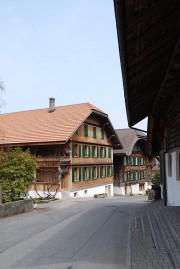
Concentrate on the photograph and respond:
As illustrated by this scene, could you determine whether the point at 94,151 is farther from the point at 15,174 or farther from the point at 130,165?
the point at 15,174

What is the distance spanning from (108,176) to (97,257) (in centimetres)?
3272

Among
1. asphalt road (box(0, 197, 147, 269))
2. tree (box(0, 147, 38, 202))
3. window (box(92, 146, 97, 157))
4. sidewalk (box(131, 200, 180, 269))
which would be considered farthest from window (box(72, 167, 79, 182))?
sidewalk (box(131, 200, 180, 269))

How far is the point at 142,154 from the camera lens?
171 feet

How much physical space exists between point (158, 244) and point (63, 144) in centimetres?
2191

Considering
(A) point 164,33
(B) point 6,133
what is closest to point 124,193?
(B) point 6,133

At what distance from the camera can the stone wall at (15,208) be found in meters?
17.1

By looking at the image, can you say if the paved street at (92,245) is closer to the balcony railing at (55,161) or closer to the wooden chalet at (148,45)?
the wooden chalet at (148,45)

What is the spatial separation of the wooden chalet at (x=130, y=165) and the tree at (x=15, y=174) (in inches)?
982

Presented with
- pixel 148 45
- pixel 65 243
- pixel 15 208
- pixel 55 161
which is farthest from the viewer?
pixel 55 161

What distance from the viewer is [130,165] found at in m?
47.9

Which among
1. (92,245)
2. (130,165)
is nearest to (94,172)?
(130,165)

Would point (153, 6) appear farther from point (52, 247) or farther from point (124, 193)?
point (124, 193)

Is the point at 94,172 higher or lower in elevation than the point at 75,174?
higher

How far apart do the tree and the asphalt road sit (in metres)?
3.76
